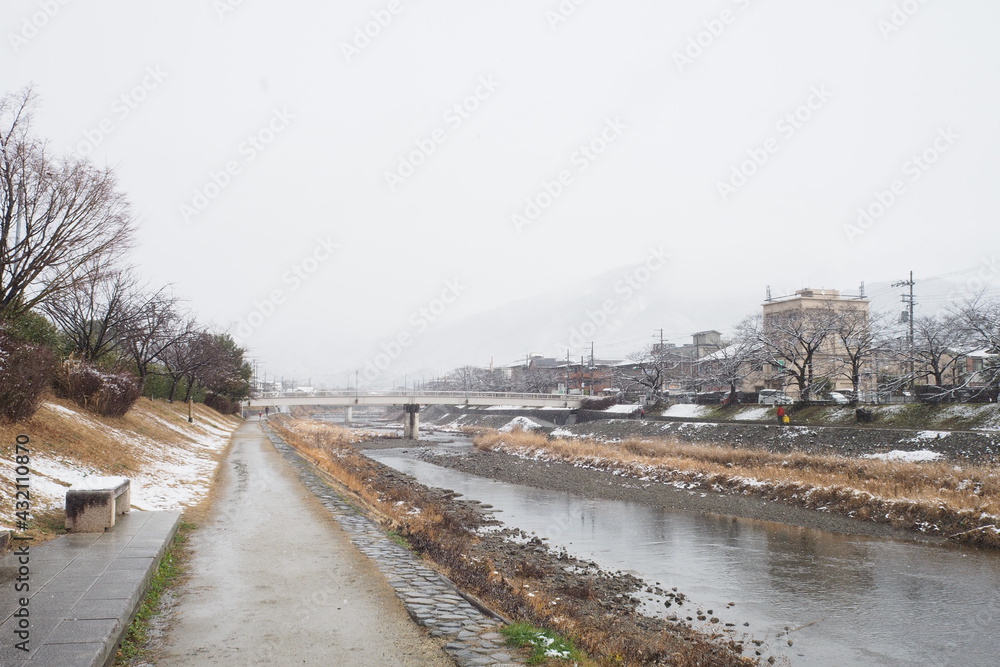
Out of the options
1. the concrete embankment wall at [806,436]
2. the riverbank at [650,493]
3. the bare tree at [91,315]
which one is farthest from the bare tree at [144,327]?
the concrete embankment wall at [806,436]

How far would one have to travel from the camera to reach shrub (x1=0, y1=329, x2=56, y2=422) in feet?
40.0

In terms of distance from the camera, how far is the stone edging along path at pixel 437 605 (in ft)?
19.7

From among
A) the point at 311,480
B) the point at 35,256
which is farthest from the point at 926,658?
the point at 35,256

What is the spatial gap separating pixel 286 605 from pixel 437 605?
1.63 meters

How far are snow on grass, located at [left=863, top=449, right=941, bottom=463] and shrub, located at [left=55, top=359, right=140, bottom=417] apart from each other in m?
30.1

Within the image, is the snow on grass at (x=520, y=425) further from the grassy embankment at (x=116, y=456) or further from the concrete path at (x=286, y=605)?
the concrete path at (x=286, y=605)

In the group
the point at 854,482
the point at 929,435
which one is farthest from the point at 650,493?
the point at 929,435

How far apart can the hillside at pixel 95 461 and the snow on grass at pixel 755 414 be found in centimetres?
3501

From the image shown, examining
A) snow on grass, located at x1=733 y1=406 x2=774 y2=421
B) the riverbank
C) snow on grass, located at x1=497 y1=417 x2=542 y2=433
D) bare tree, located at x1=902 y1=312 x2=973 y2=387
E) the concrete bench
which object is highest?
bare tree, located at x1=902 y1=312 x2=973 y2=387

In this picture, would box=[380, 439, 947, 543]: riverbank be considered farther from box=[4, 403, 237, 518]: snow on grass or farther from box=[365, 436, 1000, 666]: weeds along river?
box=[4, 403, 237, 518]: snow on grass

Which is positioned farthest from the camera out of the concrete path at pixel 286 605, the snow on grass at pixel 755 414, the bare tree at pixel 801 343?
the bare tree at pixel 801 343

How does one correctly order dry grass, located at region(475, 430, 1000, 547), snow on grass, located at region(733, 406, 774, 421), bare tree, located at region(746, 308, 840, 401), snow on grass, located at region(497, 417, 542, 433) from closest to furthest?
dry grass, located at region(475, 430, 1000, 547) → snow on grass, located at region(733, 406, 774, 421) → bare tree, located at region(746, 308, 840, 401) → snow on grass, located at region(497, 417, 542, 433)

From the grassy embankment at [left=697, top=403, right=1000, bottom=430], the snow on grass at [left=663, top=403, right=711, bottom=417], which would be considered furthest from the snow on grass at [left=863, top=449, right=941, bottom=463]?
the snow on grass at [left=663, top=403, right=711, bottom=417]

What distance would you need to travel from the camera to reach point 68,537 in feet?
29.2
